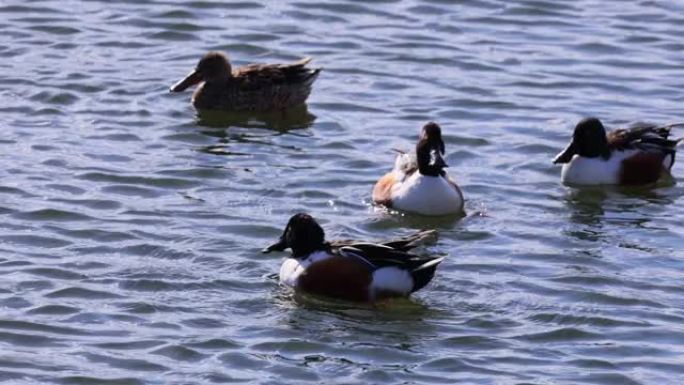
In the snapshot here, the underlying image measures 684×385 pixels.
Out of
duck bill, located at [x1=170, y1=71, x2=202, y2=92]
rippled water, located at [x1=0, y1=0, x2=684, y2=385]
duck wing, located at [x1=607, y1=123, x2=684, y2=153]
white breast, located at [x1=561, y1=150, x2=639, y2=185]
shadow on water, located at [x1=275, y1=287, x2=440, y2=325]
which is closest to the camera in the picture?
rippled water, located at [x1=0, y1=0, x2=684, y2=385]

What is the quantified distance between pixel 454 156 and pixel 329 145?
1.01 meters

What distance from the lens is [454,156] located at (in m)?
15.0

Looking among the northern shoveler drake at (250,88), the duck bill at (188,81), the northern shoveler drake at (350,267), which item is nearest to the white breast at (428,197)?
the northern shoveler drake at (350,267)

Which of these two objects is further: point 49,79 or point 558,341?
point 49,79

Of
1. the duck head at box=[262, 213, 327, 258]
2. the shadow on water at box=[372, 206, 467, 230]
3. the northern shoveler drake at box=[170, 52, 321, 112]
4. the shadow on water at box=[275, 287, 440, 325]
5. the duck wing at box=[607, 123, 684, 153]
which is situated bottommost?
the shadow on water at box=[275, 287, 440, 325]

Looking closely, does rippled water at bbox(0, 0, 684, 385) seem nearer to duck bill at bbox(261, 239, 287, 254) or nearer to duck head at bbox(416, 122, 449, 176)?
duck bill at bbox(261, 239, 287, 254)

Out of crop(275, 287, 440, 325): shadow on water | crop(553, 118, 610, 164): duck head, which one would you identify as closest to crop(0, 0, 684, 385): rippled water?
crop(275, 287, 440, 325): shadow on water

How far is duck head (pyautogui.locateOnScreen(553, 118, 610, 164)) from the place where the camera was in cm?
1452

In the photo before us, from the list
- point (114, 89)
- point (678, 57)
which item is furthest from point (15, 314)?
point (678, 57)

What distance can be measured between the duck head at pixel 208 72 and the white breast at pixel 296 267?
15.6ft

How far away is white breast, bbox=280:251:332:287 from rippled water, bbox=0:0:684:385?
102mm

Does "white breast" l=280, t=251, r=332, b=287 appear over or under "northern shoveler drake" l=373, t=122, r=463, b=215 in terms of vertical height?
under

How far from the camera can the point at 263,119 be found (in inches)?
642

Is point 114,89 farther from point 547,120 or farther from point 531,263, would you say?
point 531,263
